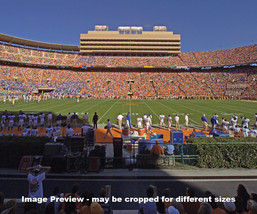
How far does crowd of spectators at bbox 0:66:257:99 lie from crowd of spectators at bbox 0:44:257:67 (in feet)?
9.53

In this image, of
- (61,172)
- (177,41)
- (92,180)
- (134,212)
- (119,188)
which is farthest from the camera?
(177,41)

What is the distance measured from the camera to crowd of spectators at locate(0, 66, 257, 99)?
4866cm

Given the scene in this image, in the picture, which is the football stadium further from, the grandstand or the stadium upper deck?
the stadium upper deck

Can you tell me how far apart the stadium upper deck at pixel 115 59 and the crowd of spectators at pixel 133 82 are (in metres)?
2.86

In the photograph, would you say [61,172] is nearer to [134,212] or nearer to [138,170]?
[138,170]

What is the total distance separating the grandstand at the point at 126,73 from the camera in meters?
49.6

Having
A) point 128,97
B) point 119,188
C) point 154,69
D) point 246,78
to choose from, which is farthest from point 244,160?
point 154,69

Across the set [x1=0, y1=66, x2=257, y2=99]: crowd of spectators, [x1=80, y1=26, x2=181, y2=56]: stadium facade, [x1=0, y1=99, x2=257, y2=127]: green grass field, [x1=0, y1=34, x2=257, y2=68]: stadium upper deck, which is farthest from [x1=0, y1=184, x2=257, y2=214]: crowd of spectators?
[x1=80, y1=26, x2=181, y2=56]: stadium facade

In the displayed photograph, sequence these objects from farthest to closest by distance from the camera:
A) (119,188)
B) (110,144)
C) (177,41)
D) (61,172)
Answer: (177,41) < (110,144) < (61,172) < (119,188)

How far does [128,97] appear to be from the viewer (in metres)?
48.8

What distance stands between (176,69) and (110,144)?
59869 mm

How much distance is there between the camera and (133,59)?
221ft

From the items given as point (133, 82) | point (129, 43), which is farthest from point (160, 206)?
point (129, 43)

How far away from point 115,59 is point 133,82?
1620 centimetres
